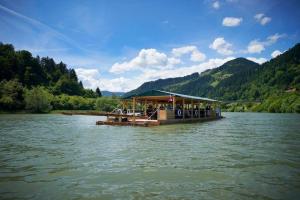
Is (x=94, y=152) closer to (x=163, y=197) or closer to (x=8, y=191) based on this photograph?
(x=8, y=191)

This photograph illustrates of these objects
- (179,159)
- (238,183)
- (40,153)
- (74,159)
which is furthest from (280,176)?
(40,153)

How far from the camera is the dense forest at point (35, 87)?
66938 millimetres

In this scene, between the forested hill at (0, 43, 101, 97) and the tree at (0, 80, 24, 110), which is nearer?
the tree at (0, 80, 24, 110)

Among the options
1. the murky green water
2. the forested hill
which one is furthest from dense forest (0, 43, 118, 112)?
the murky green water

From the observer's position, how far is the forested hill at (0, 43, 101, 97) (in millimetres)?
93438

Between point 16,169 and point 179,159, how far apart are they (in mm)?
4694

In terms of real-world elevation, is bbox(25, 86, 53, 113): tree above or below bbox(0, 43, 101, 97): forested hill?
below

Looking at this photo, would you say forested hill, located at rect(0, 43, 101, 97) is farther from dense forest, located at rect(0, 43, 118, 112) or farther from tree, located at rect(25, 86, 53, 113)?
tree, located at rect(25, 86, 53, 113)

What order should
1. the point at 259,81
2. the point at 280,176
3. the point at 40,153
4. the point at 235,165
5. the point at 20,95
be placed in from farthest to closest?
the point at 259,81 < the point at 20,95 < the point at 40,153 < the point at 235,165 < the point at 280,176

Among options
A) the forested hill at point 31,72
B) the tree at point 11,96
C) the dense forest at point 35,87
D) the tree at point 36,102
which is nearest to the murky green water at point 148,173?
the tree at point 11,96

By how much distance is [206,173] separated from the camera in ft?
21.9

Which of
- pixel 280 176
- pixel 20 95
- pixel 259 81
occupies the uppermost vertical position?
pixel 259 81

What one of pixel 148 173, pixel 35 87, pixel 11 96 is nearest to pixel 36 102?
pixel 11 96

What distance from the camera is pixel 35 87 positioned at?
90.4 meters
